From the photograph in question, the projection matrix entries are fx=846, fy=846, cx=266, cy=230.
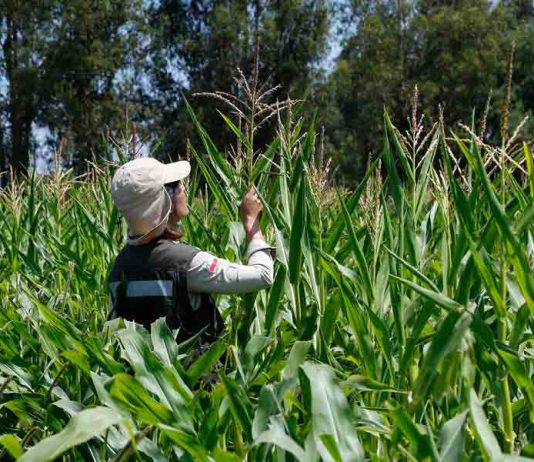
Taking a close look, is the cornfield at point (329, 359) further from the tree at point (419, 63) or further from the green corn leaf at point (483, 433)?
the tree at point (419, 63)

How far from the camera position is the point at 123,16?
34.3 m

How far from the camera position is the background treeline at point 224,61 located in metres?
32.3

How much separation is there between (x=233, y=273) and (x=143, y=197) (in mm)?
411

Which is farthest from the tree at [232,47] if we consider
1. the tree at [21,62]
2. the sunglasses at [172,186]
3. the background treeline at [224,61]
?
the sunglasses at [172,186]

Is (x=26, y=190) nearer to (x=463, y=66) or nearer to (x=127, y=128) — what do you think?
(x=127, y=128)

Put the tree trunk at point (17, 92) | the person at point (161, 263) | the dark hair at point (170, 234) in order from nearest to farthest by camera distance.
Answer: the person at point (161, 263) → the dark hair at point (170, 234) → the tree trunk at point (17, 92)

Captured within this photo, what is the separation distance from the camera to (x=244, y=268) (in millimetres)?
2391

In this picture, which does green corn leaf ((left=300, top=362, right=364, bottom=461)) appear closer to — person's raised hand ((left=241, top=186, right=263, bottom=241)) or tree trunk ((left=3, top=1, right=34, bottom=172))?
person's raised hand ((left=241, top=186, right=263, bottom=241))

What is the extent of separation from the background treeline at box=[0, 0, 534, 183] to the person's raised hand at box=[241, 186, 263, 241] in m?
28.3

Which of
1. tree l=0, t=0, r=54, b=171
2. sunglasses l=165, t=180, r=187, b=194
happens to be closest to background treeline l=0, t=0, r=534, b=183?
tree l=0, t=0, r=54, b=171

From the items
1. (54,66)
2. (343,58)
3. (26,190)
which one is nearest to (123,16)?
(54,66)

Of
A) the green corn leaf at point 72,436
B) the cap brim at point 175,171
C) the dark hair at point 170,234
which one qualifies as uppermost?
the cap brim at point 175,171

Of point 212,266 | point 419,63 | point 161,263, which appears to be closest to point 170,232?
point 161,263

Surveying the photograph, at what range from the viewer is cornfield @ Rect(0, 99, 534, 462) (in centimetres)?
142
